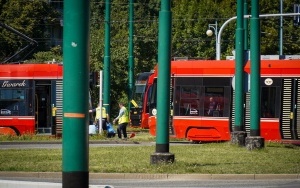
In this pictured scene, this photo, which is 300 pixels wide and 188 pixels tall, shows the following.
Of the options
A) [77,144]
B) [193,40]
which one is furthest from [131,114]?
[77,144]

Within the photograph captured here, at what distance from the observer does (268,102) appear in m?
33.8

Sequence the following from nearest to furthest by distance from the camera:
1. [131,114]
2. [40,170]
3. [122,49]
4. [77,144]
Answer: [77,144], [40,170], [131,114], [122,49]

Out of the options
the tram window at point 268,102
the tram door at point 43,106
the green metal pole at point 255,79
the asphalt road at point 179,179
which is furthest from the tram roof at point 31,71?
the asphalt road at point 179,179

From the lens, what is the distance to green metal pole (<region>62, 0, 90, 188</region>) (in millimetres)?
6648

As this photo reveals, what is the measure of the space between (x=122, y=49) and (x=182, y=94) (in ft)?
115

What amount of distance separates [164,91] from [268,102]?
14.0 m

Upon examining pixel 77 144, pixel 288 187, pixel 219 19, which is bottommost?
pixel 288 187

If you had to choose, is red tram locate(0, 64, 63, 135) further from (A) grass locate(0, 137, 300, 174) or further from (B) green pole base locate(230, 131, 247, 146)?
(B) green pole base locate(230, 131, 247, 146)

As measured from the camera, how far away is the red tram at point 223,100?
33188mm

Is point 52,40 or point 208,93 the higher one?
point 52,40

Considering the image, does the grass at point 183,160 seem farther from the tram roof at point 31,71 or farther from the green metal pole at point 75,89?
the green metal pole at point 75,89

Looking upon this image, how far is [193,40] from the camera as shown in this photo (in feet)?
251

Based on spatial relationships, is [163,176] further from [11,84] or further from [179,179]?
[11,84]

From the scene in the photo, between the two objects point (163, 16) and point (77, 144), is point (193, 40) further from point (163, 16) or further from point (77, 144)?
point (77, 144)
